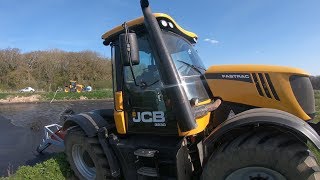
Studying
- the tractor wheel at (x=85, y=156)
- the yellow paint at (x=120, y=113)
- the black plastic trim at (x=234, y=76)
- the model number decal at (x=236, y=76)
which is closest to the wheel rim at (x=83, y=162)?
the tractor wheel at (x=85, y=156)

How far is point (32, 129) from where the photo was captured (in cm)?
1252

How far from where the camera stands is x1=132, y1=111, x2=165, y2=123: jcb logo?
441 cm

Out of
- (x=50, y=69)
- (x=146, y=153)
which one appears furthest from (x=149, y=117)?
(x=50, y=69)

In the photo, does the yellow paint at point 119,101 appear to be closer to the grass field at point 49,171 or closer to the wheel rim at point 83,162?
the wheel rim at point 83,162

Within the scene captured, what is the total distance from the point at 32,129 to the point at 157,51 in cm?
988

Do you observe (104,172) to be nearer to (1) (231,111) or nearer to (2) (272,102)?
(1) (231,111)

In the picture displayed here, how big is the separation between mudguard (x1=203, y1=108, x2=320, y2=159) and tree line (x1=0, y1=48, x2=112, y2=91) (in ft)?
144

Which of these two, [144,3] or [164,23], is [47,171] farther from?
[144,3]

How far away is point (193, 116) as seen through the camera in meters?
3.96

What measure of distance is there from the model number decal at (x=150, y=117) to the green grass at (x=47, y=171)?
7.77 ft

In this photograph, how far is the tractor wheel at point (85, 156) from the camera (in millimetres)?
5133

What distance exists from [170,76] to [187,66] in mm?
628

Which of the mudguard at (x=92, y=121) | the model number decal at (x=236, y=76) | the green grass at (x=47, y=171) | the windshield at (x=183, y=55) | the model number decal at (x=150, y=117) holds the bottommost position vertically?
the green grass at (x=47, y=171)

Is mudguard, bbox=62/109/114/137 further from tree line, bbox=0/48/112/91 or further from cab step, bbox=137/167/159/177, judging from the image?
tree line, bbox=0/48/112/91
